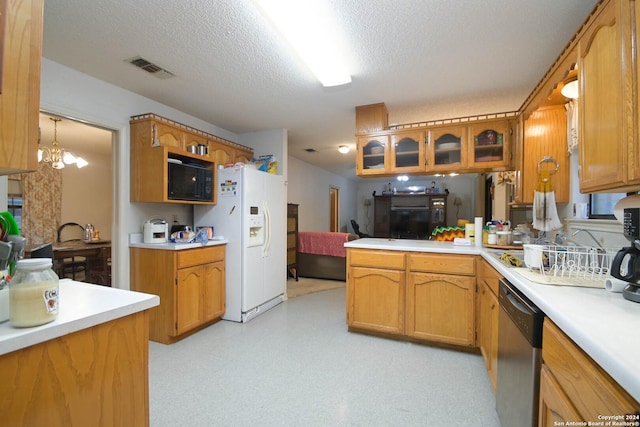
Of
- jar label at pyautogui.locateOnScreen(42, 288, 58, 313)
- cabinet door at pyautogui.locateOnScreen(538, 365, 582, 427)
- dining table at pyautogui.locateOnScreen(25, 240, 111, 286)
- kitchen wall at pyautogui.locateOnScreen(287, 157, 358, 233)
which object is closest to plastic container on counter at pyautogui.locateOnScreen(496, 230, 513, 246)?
cabinet door at pyautogui.locateOnScreen(538, 365, 582, 427)

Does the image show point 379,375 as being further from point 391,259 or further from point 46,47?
point 46,47

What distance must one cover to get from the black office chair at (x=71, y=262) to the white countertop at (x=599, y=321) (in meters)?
5.18

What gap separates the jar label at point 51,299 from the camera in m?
0.76

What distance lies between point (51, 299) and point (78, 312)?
11 cm

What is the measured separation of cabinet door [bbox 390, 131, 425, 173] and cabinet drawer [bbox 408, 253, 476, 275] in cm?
94

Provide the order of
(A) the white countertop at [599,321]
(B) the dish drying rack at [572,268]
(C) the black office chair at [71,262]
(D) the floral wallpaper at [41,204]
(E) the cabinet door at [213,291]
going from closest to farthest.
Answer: (A) the white countertop at [599,321] < (B) the dish drying rack at [572,268] < (E) the cabinet door at [213,291] < (C) the black office chair at [71,262] < (D) the floral wallpaper at [41,204]

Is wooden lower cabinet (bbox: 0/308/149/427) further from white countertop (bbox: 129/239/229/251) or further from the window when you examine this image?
the window

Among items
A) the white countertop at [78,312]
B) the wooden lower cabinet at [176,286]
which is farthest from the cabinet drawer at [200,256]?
the white countertop at [78,312]

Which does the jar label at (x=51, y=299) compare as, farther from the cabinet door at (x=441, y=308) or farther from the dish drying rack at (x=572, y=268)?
the cabinet door at (x=441, y=308)

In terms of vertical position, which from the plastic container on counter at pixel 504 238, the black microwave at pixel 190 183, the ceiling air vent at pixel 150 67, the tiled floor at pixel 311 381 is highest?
the ceiling air vent at pixel 150 67

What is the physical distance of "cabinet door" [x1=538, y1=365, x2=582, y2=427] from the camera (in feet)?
2.57

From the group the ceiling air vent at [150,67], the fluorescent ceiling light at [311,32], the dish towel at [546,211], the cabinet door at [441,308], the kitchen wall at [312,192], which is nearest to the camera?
the fluorescent ceiling light at [311,32]

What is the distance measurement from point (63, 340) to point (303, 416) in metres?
1.29

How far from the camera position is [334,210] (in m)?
8.27
